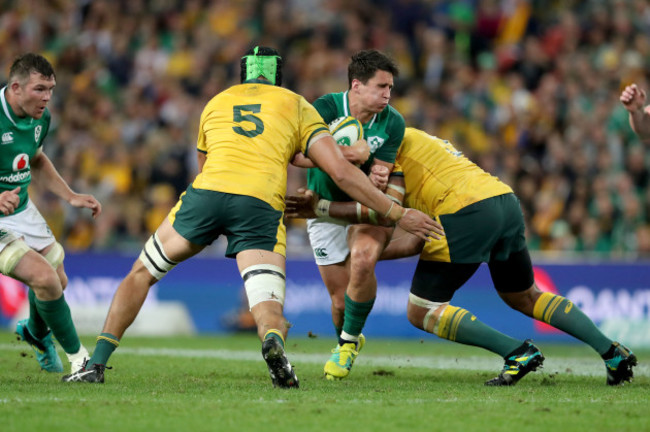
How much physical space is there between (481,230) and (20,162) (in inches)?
148

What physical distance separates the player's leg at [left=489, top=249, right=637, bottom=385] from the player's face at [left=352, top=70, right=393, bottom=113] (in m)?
1.57

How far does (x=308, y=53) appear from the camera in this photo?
18984mm

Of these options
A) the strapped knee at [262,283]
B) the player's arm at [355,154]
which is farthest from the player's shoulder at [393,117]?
the strapped knee at [262,283]

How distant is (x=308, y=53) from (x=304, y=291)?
6299 mm

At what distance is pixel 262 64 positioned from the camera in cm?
716

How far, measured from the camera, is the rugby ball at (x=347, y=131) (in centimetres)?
755

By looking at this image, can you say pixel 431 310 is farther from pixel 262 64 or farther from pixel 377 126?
pixel 262 64

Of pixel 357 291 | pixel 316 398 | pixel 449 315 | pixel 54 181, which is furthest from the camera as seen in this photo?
pixel 54 181

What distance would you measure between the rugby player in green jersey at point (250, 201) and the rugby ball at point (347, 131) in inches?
23.2

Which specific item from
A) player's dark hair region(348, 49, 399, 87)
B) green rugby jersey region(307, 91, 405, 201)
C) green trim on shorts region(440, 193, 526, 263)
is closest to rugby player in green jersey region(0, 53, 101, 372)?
green rugby jersey region(307, 91, 405, 201)

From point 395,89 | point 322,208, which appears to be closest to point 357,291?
point 322,208

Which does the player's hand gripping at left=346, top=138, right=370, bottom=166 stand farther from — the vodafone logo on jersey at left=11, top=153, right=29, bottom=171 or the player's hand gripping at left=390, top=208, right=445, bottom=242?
the vodafone logo on jersey at left=11, top=153, right=29, bottom=171

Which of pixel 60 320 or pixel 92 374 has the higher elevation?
pixel 60 320

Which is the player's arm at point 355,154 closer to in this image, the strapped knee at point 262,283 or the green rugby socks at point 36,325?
the strapped knee at point 262,283
